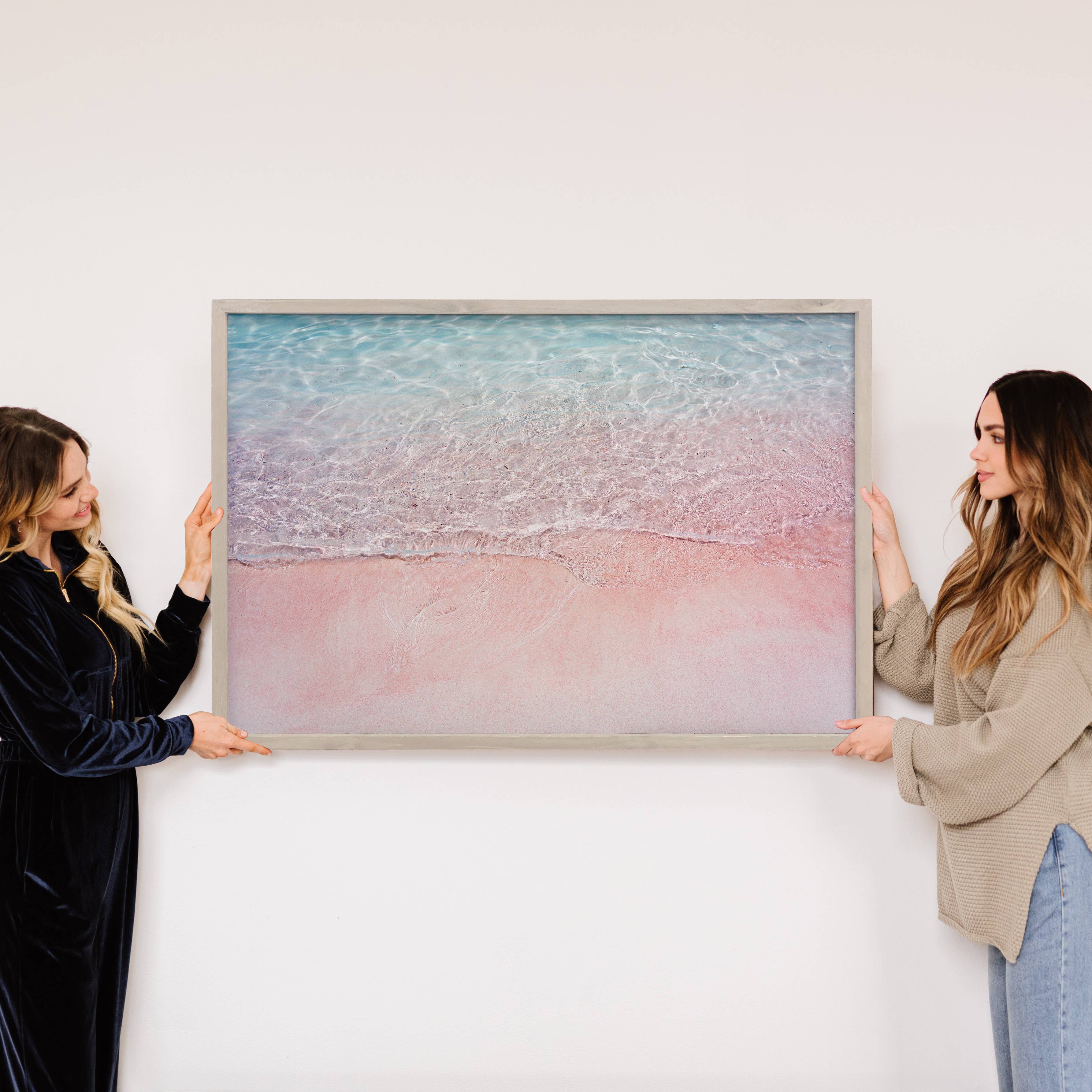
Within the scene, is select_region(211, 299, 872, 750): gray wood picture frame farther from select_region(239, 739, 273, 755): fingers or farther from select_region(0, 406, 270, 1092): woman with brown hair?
select_region(0, 406, 270, 1092): woman with brown hair

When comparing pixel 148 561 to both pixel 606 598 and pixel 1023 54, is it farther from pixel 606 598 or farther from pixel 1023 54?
pixel 1023 54

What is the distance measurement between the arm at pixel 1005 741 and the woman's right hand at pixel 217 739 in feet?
3.79

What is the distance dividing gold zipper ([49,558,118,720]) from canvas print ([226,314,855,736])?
0.20 m

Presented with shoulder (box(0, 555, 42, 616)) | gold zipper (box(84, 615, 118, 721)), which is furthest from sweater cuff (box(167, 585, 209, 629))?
shoulder (box(0, 555, 42, 616))

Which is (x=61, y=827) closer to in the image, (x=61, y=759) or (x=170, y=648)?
(x=61, y=759)

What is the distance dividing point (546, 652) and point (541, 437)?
1.32 feet

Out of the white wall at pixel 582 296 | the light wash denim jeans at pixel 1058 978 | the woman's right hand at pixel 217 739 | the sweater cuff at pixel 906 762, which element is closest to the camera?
the light wash denim jeans at pixel 1058 978

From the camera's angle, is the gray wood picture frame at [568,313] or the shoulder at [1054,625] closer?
the shoulder at [1054,625]

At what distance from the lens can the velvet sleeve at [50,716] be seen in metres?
1.31

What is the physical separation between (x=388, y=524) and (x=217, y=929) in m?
0.87

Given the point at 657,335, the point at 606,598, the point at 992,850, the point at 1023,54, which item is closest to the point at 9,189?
the point at 657,335

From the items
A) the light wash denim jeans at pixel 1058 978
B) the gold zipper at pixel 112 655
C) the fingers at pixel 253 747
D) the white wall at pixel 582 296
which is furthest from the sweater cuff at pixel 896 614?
the gold zipper at pixel 112 655

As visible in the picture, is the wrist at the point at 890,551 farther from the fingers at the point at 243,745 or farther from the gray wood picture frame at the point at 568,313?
the fingers at the point at 243,745

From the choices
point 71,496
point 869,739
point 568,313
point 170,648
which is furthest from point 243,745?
point 869,739
